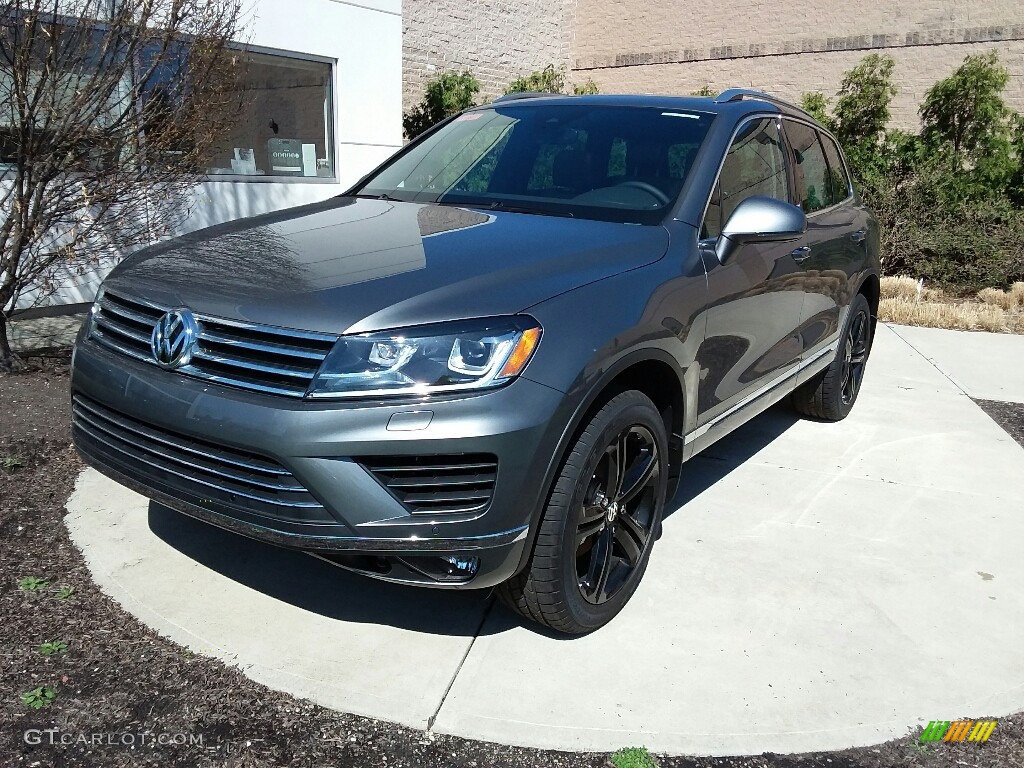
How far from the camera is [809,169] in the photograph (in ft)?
16.1

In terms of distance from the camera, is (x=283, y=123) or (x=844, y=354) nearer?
(x=844, y=354)

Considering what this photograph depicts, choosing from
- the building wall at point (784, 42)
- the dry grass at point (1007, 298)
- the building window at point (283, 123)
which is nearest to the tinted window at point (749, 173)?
the building window at point (283, 123)

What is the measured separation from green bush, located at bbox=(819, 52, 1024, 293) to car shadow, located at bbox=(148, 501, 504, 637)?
9.44m

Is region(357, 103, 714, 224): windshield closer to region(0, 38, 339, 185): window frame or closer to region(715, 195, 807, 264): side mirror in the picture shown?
region(715, 195, 807, 264): side mirror

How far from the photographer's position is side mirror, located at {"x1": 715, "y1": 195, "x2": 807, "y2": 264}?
3.49 m

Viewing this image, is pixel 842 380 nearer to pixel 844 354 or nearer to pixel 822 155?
pixel 844 354

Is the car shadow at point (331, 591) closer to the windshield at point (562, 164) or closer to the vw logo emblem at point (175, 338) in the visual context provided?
the vw logo emblem at point (175, 338)

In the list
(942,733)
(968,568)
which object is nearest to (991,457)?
(968,568)

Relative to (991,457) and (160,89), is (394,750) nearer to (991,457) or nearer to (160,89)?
(991,457)

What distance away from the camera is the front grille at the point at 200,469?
2.54 metres

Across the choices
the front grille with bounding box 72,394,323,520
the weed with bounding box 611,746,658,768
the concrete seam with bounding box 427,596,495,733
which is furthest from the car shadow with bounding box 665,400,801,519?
the front grille with bounding box 72,394,323,520

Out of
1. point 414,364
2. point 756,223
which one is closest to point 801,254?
point 756,223

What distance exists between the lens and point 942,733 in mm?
2748

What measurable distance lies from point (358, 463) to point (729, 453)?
121 inches
